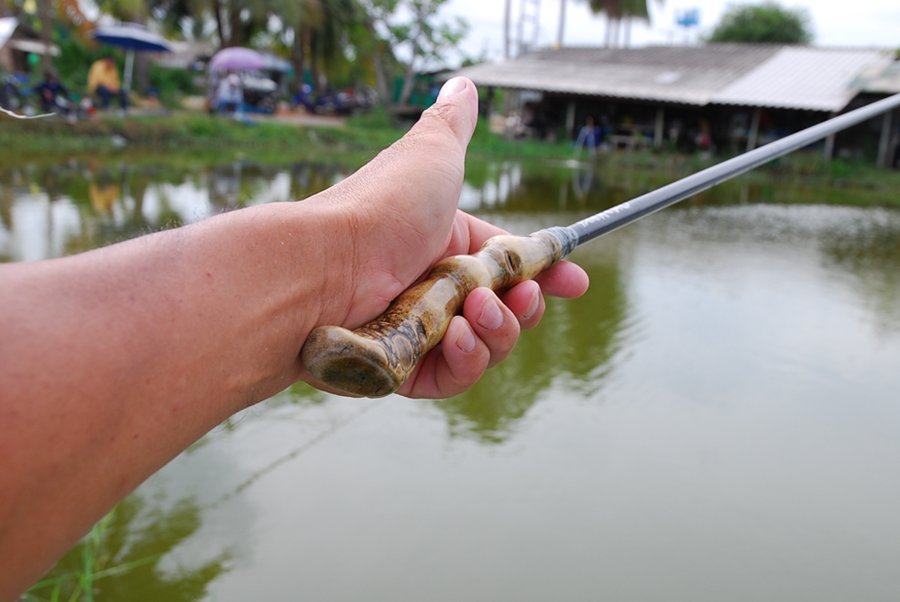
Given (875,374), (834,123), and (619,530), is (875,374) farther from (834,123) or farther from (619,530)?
(834,123)

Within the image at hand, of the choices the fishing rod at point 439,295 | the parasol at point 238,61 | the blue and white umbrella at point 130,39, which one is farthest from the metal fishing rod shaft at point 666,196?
the parasol at point 238,61

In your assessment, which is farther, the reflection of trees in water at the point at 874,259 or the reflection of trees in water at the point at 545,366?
the reflection of trees in water at the point at 874,259

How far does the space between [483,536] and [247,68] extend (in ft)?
58.1

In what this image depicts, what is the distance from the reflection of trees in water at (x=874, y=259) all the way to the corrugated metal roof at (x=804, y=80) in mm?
6442

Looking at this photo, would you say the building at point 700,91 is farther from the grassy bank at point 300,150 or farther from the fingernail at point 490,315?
the fingernail at point 490,315

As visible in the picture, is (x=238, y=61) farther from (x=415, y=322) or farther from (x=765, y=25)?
(x=765, y=25)

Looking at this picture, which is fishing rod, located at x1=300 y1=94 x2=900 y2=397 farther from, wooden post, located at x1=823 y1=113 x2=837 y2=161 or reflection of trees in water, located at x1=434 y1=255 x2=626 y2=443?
wooden post, located at x1=823 y1=113 x2=837 y2=161

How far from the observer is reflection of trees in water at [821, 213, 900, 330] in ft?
20.6

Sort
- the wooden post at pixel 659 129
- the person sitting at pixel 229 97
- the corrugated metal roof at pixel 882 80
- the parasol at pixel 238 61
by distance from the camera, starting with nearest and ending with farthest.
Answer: the corrugated metal roof at pixel 882 80
the parasol at pixel 238 61
the person sitting at pixel 229 97
the wooden post at pixel 659 129

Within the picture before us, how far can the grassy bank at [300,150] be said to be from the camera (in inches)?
529

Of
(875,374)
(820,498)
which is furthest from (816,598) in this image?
(875,374)

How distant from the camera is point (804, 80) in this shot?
1802cm

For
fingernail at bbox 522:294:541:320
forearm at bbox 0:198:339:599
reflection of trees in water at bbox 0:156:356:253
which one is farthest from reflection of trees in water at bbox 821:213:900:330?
forearm at bbox 0:198:339:599

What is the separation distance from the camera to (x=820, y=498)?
3393mm
